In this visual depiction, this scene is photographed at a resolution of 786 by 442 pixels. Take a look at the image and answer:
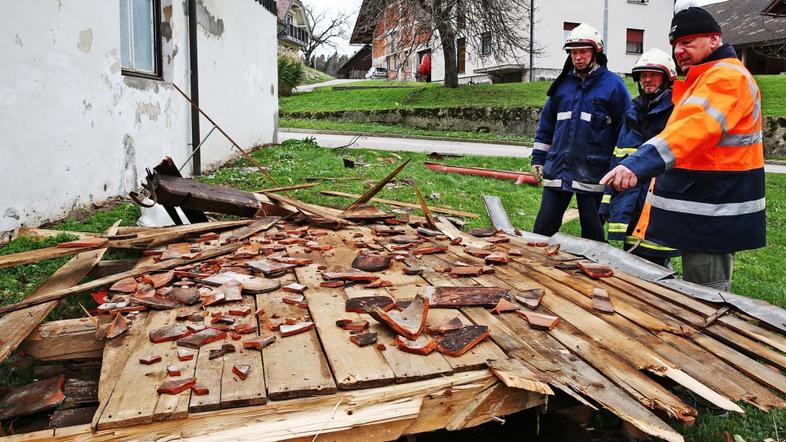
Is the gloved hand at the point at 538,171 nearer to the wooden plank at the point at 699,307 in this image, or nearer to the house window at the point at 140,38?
the wooden plank at the point at 699,307

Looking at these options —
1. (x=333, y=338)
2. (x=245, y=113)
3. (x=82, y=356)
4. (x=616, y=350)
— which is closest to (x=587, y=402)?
(x=616, y=350)

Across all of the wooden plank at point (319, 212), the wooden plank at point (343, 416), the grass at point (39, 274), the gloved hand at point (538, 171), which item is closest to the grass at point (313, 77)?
the grass at point (39, 274)

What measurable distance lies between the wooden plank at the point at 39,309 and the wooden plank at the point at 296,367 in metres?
0.99

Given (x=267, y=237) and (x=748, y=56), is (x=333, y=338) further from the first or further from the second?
(x=748, y=56)

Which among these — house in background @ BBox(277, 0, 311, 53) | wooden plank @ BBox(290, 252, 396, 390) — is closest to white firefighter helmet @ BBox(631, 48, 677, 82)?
wooden plank @ BBox(290, 252, 396, 390)

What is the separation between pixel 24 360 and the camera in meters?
3.12

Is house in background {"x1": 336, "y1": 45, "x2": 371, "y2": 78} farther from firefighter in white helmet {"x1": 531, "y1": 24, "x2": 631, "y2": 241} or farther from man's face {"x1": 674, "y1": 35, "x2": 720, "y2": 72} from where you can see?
man's face {"x1": 674, "y1": 35, "x2": 720, "y2": 72}

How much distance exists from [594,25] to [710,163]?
3167 cm

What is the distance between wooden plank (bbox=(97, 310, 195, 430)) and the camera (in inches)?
75.5

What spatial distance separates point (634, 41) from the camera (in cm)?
3428

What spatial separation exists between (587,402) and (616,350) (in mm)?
537

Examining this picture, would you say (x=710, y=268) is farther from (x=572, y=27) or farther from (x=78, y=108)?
(x=572, y=27)

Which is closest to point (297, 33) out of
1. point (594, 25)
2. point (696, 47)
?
point (594, 25)

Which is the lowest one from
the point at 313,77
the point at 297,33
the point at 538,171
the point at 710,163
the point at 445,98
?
the point at 538,171
